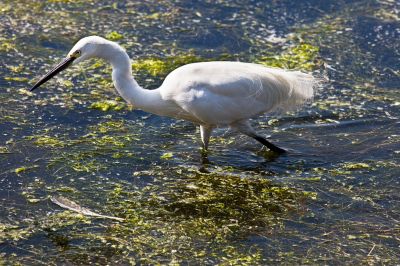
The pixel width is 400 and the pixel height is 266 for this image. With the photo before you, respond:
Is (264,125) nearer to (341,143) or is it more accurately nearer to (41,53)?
(341,143)

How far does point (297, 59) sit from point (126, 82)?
8.47ft

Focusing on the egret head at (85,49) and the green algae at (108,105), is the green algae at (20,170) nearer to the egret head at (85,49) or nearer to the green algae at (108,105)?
the egret head at (85,49)

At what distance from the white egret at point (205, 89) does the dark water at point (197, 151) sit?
0.39 meters

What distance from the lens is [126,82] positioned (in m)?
5.97

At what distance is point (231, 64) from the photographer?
6.29 m

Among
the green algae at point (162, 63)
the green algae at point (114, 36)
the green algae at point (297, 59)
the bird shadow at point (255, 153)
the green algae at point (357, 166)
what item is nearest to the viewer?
the green algae at point (357, 166)

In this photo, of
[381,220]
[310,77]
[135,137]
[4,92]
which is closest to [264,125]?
[310,77]

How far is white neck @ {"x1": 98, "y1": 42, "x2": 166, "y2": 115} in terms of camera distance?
19.4ft

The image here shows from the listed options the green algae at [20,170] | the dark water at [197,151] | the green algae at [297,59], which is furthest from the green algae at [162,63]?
the green algae at [20,170]

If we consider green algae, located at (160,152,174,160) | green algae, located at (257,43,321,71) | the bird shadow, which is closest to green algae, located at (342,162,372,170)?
the bird shadow

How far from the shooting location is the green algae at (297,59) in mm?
7891

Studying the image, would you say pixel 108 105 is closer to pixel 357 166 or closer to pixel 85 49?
pixel 85 49

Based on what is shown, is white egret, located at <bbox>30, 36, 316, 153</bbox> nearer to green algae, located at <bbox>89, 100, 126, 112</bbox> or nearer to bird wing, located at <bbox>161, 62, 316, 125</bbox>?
bird wing, located at <bbox>161, 62, 316, 125</bbox>

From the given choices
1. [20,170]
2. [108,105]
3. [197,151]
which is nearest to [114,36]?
[108,105]
